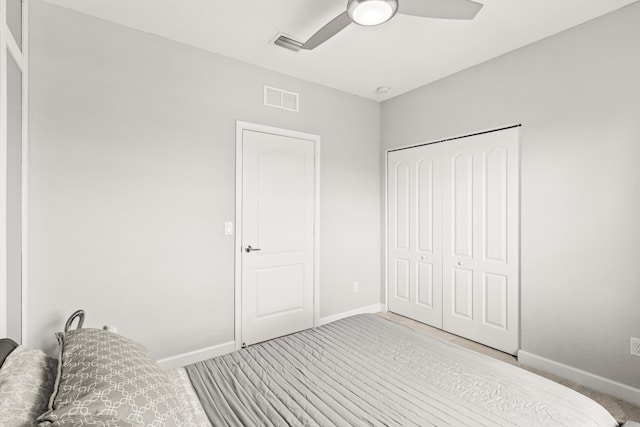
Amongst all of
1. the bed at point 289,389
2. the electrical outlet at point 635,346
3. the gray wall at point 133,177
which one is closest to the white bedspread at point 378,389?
the bed at point 289,389

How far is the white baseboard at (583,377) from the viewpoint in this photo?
6.94 feet

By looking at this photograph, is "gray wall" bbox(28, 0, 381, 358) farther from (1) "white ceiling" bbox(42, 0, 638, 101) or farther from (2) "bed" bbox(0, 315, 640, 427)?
(2) "bed" bbox(0, 315, 640, 427)

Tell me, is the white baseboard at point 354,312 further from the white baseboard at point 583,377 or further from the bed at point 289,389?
the bed at point 289,389

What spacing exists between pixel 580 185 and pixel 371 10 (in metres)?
1.97

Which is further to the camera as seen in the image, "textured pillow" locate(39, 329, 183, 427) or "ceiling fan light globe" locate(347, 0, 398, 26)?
"ceiling fan light globe" locate(347, 0, 398, 26)

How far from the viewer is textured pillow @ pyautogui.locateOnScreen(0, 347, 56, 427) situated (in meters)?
0.87

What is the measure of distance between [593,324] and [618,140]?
4.28ft

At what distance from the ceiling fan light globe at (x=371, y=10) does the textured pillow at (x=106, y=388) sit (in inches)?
74.9

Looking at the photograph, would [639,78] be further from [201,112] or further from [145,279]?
[145,279]

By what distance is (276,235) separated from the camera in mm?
3141

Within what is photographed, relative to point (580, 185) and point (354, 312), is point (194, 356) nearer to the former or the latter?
point (354, 312)

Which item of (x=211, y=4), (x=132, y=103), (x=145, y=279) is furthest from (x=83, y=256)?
(x=211, y=4)

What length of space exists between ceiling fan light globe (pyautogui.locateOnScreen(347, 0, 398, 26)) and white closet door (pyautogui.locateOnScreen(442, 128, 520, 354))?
1723mm

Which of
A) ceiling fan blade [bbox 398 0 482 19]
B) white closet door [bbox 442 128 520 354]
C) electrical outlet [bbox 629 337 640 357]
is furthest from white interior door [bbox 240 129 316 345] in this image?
electrical outlet [bbox 629 337 640 357]
